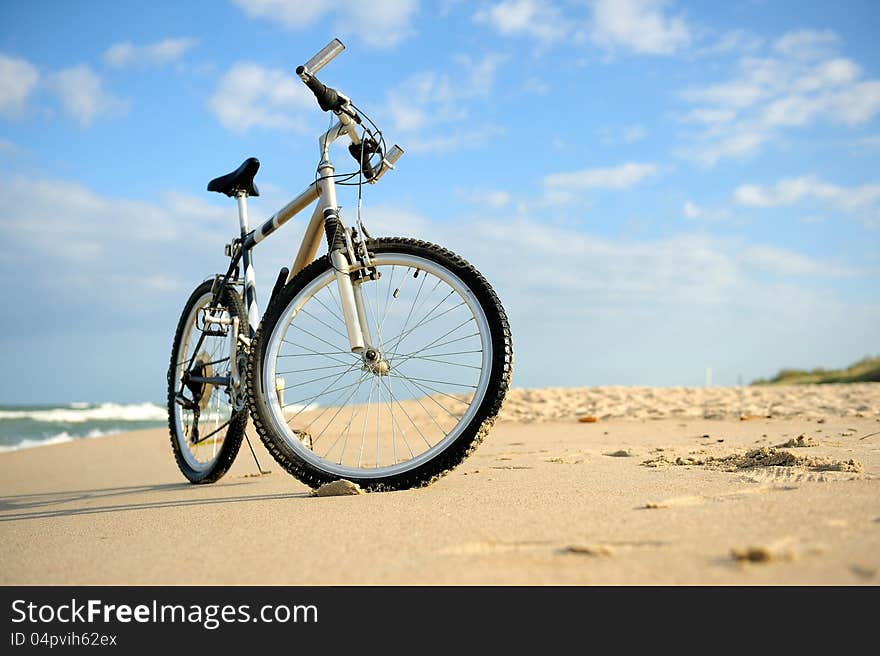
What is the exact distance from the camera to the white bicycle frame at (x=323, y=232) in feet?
8.94

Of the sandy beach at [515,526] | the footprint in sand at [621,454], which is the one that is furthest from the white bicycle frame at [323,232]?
the footprint in sand at [621,454]

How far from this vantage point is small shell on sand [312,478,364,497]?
2420 millimetres

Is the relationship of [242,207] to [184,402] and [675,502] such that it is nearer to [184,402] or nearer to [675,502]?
[184,402]

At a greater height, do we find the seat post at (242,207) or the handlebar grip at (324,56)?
the handlebar grip at (324,56)

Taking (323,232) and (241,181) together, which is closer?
(323,232)

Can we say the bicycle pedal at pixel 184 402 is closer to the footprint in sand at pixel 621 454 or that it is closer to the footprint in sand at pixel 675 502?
the footprint in sand at pixel 621 454

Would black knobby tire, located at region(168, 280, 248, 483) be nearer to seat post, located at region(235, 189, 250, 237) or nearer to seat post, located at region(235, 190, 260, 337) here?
seat post, located at region(235, 190, 260, 337)

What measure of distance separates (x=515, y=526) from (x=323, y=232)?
1.95m

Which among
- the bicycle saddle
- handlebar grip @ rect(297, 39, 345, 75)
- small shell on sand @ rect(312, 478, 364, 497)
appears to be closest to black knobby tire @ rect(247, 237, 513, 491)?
small shell on sand @ rect(312, 478, 364, 497)

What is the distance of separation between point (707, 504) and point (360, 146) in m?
2.14

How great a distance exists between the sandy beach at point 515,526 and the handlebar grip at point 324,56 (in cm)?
186

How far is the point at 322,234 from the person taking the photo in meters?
3.18

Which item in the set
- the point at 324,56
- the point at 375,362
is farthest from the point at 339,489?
the point at 324,56
